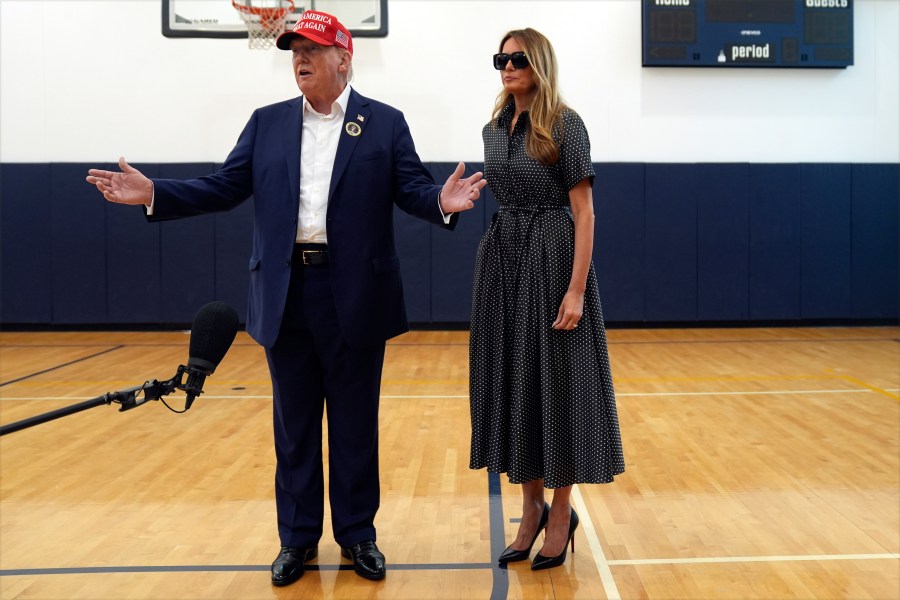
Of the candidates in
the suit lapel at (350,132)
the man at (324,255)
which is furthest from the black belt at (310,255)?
the suit lapel at (350,132)

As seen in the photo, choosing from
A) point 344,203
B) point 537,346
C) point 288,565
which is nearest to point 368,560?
point 288,565

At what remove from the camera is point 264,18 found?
7793mm

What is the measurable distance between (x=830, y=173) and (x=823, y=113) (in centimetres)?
65

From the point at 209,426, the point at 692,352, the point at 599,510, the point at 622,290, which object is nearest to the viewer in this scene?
the point at 599,510

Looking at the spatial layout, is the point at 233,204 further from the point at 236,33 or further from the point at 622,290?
the point at 622,290

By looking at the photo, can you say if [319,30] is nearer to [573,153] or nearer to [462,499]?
[573,153]

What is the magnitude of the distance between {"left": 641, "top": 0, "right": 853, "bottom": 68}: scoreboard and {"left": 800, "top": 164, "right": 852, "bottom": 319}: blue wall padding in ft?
3.72

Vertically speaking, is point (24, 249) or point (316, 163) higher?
point (316, 163)

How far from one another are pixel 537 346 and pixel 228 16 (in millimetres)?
6562

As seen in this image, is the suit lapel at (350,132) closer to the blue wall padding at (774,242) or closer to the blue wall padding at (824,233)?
the blue wall padding at (774,242)

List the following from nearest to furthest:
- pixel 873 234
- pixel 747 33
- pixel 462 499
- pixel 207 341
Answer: pixel 207 341 < pixel 462 499 < pixel 747 33 < pixel 873 234

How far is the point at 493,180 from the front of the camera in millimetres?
2871

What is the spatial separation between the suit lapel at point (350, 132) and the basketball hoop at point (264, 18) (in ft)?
17.1

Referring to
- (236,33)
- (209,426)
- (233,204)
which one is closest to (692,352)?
(209,426)
